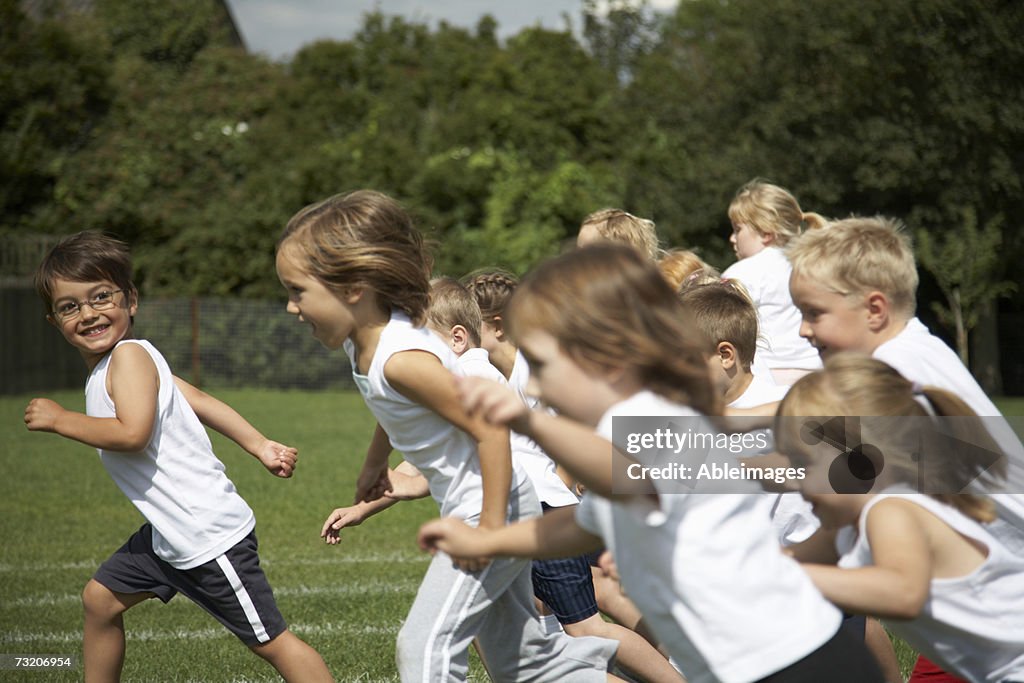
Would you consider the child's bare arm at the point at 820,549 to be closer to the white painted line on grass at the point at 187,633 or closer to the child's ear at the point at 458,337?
the child's ear at the point at 458,337

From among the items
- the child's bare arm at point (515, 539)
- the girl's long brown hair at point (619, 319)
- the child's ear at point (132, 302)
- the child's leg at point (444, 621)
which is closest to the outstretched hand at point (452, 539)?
the child's bare arm at point (515, 539)

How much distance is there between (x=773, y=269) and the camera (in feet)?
20.9

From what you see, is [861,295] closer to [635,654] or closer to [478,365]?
[478,365]

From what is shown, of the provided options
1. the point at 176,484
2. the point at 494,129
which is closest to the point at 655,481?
the point at 176,484

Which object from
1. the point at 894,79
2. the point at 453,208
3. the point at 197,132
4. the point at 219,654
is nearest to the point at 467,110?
the point at 453,208

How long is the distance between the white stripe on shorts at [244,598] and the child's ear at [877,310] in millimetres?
2261

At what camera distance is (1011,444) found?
120 inches

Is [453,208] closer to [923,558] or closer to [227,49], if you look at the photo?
[227,49]

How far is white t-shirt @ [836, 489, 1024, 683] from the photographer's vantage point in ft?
8.75

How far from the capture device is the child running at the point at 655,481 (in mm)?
2396

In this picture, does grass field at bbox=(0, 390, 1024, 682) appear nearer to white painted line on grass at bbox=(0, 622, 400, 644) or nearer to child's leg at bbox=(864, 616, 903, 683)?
white painted line on grass at bbox=(0, 622, 400, 644)

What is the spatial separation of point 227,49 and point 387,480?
112ft

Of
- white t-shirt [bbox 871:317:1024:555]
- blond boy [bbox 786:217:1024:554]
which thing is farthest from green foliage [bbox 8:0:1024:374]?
white t-shirt [bbox 871:317:1024:555]

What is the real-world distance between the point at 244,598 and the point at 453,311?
155 cm
